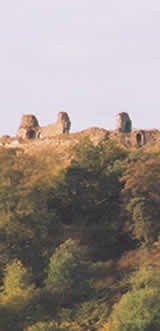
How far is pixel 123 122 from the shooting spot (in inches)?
3086

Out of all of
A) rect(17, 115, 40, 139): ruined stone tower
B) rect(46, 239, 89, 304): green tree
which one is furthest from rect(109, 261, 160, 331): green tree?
rect(17, 115, 40, 139): ruined stone tower

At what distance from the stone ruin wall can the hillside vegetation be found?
588 cm

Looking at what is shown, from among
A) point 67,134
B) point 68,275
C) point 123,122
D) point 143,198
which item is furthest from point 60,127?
point 68,275

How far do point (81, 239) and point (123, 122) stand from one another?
22141 mm

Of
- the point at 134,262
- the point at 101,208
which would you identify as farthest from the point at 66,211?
the point at 134,262

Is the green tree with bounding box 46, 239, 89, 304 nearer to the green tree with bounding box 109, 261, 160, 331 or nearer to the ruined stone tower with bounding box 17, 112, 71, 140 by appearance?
the green tree with bounding box 109, 261, 160, 331

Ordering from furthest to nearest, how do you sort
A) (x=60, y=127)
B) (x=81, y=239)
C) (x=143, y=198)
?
1. (x=60, y=127)
2. (x=81, y=239)
3. (x=143, y=198)

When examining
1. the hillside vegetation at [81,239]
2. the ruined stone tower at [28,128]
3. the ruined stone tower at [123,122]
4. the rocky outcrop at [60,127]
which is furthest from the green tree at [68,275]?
the ruined stone tower at [28,128]

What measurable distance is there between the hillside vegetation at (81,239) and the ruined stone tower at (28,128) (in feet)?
50.3

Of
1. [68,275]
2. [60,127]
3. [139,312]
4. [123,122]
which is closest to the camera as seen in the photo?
[139,312]

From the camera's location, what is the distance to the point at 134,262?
54.0 meters

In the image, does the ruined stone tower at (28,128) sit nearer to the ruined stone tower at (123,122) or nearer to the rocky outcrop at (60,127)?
the rocky outcrop at (60,127)

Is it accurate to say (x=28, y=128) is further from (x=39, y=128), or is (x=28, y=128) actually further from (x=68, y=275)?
(x=68, y=275)

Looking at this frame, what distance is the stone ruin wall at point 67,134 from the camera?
7456cm
